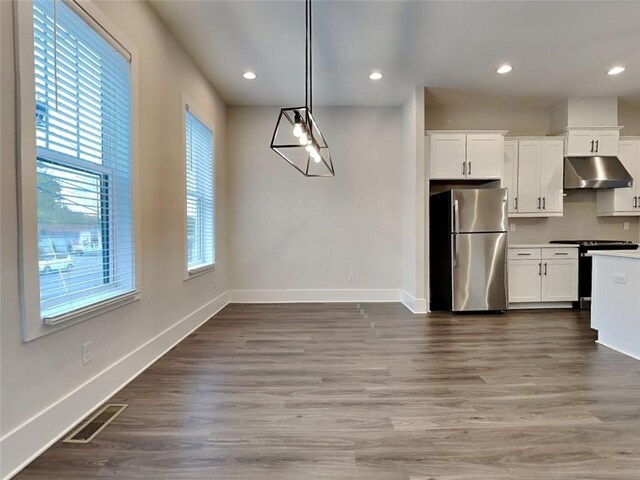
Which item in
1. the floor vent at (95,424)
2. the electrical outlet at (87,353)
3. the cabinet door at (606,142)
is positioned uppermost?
the cabinet door at (606,142)

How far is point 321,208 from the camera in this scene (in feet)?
17.1

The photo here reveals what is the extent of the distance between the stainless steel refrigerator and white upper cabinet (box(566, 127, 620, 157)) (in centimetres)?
142

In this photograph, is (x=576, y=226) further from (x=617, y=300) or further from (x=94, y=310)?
(x=94, y=310)

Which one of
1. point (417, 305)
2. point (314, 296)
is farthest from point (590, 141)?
point (314, 296)

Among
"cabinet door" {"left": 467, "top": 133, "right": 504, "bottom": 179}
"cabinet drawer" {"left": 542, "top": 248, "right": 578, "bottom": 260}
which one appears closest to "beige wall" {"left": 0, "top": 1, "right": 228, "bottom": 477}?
"cabinet door" {"left": 467, "top": 133, "right": 504, "bottom": 179}

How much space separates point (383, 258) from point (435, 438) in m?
3.53

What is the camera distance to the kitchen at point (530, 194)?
14.6 ft

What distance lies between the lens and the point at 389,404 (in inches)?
83.7

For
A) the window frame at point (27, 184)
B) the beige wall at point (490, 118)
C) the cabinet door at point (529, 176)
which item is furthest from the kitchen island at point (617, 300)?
the window frame at point (27, 184)

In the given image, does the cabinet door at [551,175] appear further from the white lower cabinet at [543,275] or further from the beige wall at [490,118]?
the white lower cabinet at [543,275]

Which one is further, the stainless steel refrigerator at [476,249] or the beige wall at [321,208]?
the beige wall at [321,208]

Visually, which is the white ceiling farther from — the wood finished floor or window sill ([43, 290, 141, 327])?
the wood finished floor

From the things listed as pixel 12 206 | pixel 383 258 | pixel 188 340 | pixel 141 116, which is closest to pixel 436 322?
pixel 383 258

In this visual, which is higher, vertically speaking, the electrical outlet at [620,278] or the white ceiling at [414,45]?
the white ceiling at [414,45]
